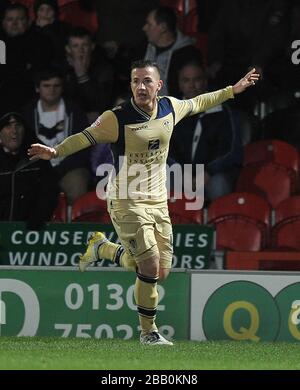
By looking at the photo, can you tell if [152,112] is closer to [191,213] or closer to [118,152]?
[118,152]

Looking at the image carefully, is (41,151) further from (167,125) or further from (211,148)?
(211,148)

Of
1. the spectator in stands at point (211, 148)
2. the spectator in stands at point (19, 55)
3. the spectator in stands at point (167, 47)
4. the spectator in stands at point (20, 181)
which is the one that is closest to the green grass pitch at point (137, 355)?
the spectator in stands at point (20, 181)

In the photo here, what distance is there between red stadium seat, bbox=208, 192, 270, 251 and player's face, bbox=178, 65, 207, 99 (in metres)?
1.16

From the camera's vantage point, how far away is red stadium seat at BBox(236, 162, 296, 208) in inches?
466

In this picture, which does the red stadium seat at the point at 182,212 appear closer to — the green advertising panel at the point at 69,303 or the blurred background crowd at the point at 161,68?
the blurred background crowd at the point at 161,68

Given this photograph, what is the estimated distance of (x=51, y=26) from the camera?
40.2 ft

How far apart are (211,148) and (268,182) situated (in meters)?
0.66

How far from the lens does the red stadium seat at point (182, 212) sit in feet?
37.0

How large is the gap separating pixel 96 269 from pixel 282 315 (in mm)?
1446

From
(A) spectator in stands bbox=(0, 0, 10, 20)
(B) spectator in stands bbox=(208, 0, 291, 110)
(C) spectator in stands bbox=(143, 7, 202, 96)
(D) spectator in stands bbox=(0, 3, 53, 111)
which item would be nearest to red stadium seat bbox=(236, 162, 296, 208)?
(B) spectator in stands bbox=(208, 0, 291, 110)

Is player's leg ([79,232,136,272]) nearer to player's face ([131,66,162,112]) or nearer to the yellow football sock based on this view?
the yellow football sock

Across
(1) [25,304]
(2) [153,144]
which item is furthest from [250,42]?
(1) [25,304]

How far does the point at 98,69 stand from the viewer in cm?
1219
